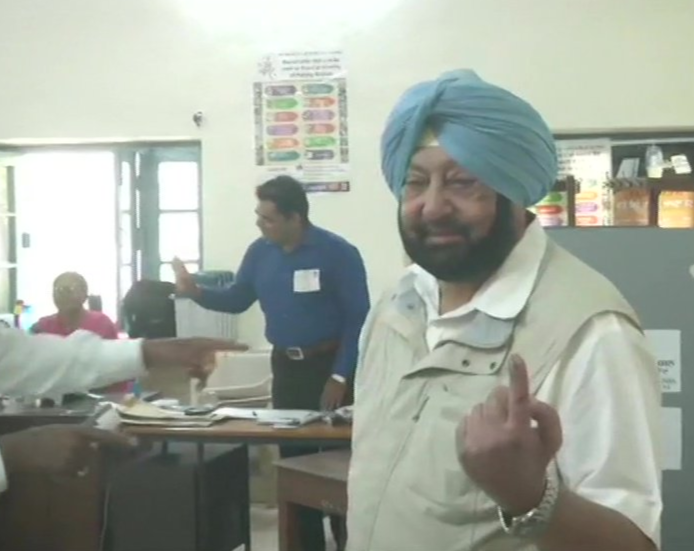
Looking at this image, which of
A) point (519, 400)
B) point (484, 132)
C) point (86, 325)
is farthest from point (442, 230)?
point (86, 325)

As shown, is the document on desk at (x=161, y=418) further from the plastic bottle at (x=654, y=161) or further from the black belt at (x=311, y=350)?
the plastic bottle at (x=654, y=161)

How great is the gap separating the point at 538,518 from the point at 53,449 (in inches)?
53.4

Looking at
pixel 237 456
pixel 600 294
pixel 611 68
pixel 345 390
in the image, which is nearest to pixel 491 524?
pixel 600 294

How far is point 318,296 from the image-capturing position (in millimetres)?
4207

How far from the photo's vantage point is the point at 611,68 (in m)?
5.29

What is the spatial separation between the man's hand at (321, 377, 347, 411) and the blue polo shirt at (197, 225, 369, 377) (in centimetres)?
8

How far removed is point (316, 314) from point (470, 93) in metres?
2.92

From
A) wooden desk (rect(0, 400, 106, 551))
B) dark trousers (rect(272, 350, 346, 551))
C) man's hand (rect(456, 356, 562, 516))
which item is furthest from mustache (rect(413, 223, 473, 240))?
dark trousers (rect(272, 350, 346, 551))

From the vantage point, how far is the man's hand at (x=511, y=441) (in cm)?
97

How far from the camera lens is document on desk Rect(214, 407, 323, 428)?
3.80 m

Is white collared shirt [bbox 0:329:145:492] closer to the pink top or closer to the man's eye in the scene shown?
the man's eye

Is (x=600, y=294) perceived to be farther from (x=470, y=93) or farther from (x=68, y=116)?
(x=68, y=116)

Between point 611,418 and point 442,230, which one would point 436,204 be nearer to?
point 442,230

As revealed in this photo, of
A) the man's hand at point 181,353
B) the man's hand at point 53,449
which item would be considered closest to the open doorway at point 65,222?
the man's hand at point 181,353
